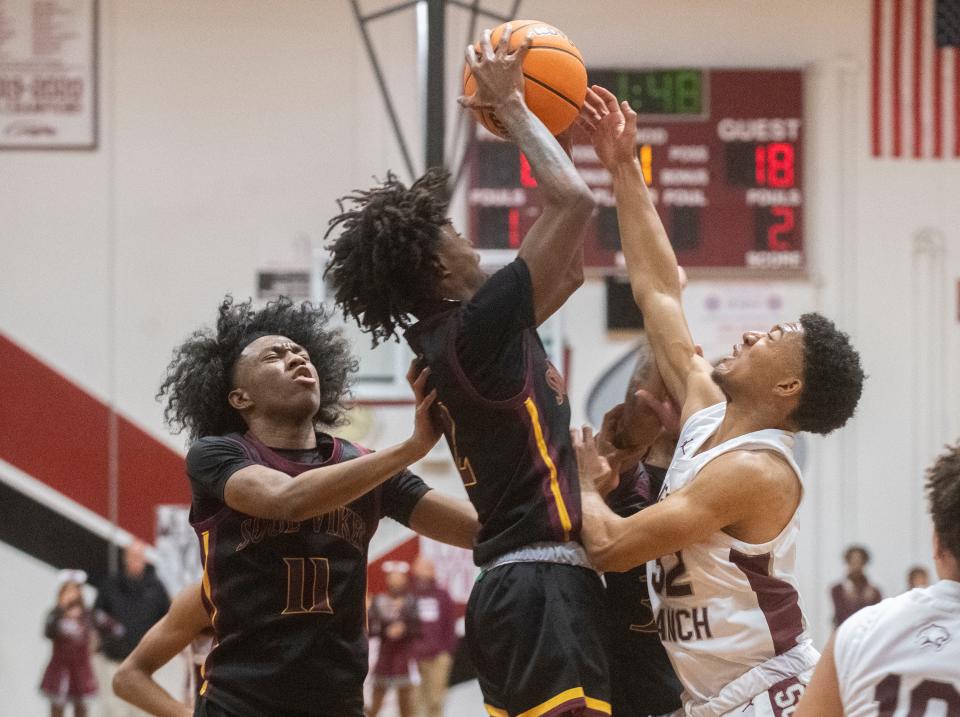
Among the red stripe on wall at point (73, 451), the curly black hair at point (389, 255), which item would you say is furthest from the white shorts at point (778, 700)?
the red stripe on wall at point (73, 451)

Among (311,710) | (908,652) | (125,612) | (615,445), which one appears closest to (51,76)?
(125,612)

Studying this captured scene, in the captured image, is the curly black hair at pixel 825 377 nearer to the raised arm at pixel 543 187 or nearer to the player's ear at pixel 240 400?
the raised arm at pixel 543 187

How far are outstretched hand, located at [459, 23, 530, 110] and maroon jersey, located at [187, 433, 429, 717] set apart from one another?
105 centimetres

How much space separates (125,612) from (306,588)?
6.87 metres

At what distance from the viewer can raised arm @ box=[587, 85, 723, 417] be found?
3.46m

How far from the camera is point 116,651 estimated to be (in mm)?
9438

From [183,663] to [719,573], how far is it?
734 cm

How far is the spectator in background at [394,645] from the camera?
9.22 metres

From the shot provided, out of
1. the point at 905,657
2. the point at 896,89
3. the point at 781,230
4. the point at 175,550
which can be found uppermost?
the point at 896,89

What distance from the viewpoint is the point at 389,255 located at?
302 cm

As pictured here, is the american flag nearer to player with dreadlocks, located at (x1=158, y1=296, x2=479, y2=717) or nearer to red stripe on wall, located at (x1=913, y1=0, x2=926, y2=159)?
red stripe on wall, located at (x1=913, y1=0, x2=926, y2=159)

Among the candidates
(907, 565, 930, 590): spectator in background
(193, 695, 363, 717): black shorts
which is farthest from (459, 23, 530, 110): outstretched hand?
(907, 565, 930, 590): spectator in background

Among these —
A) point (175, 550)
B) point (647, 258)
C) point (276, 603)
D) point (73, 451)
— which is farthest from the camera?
point (73, 451)

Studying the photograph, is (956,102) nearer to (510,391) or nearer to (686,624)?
(686,624)
